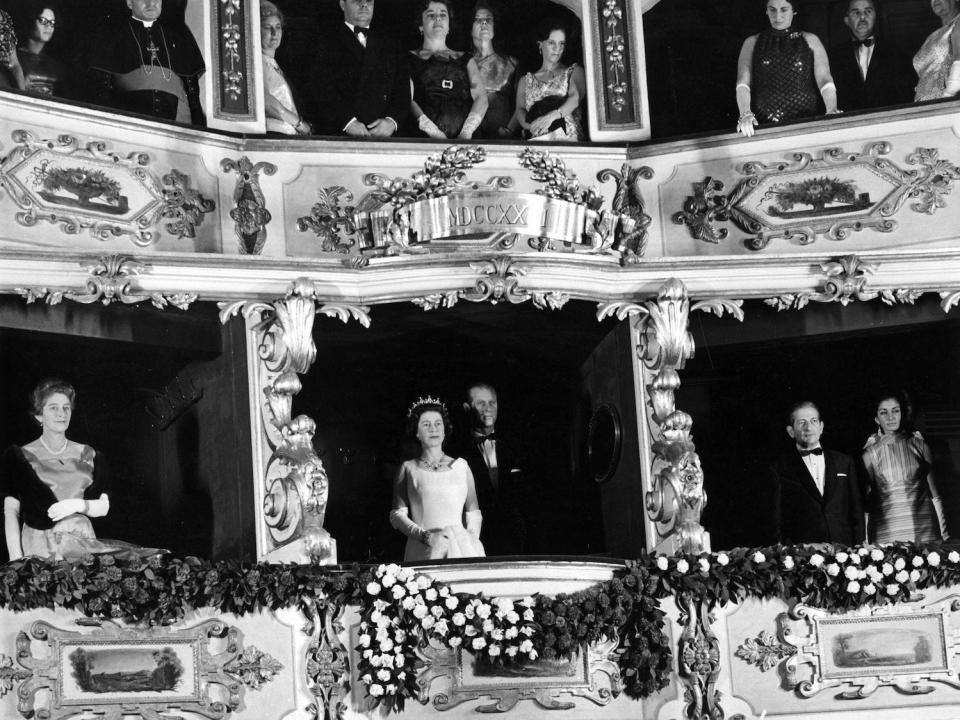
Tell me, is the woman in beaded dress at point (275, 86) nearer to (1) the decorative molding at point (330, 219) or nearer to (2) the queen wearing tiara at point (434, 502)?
(1) the decorative molding at point (330, 219)

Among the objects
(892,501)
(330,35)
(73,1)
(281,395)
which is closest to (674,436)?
(892,501)

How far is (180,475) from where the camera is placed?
1711cm

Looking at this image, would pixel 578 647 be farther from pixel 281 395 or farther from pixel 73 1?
pixel 73 1

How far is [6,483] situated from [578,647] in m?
4.30

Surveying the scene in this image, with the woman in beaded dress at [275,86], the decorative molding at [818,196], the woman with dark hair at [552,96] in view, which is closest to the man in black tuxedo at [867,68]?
the decorative molding at [818,196]

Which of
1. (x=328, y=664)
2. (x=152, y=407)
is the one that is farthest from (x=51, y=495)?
(x=328, y=664)

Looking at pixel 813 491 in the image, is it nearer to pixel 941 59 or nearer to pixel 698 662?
pixel 698 662

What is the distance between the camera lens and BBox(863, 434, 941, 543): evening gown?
686 inches

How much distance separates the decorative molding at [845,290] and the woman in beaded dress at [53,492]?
211 inches

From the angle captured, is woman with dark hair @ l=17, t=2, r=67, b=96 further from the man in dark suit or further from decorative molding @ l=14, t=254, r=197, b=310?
the man in dark suit

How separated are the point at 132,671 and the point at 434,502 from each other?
8.88 ft

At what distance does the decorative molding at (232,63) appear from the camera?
700 inches

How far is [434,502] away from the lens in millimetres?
16953

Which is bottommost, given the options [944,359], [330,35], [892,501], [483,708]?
[483,708]
